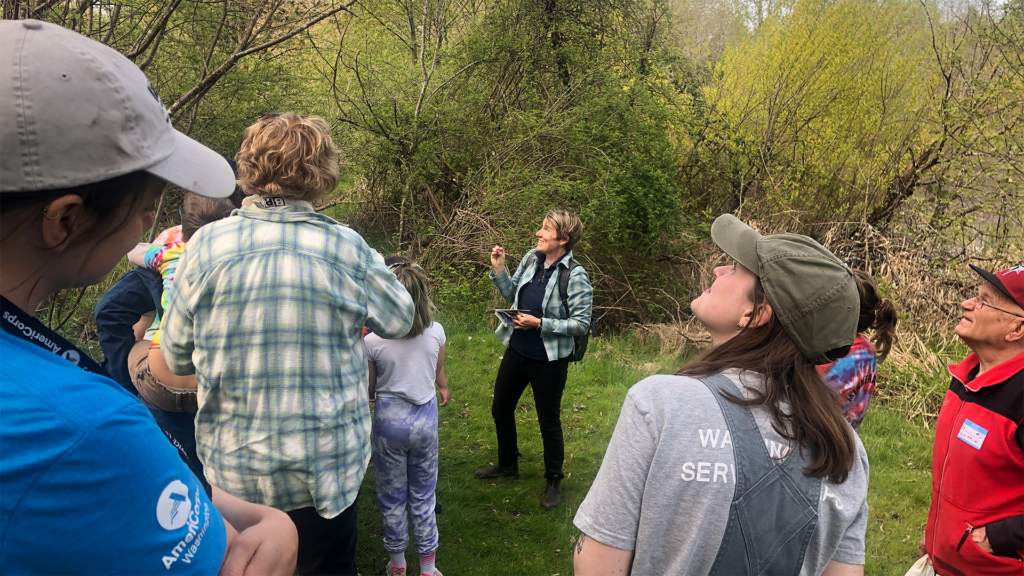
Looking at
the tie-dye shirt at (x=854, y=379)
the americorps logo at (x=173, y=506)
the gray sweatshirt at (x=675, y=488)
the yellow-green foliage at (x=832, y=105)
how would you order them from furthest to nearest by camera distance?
the yellow-green foliage at (x=832, y=105) → the tie-dye shirt at (x=854, y=379) → the gray sweatshirt at (x=675, y=488) → the americorps logo at (x=173, y=506)

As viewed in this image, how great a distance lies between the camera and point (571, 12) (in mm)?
9289

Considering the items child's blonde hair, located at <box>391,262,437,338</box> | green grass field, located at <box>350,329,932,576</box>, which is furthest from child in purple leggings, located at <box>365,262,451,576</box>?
green grass field, located at <box>350,329,932,576</box>

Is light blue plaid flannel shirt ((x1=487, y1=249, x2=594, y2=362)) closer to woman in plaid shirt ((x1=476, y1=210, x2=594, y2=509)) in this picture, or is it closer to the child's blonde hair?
woman in plaid shirt ((x1=476, y1=210, x2=594, y2=509))

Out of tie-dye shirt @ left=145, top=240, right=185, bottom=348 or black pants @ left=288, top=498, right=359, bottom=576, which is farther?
tie-dye shirt @ left=145, top=240, right=185, bottom=348

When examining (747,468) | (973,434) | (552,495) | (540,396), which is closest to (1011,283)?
A: (973,434)

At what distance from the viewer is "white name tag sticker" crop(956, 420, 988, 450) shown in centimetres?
233

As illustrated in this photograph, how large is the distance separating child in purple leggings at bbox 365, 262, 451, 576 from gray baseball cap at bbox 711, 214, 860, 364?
203 cm

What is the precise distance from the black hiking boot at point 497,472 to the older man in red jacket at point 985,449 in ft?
8.47

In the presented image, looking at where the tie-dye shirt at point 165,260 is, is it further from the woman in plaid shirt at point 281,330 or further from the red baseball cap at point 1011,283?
the red baseball cap at point 1011,283

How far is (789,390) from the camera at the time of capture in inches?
52.9

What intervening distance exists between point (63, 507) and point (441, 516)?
343 centimetres

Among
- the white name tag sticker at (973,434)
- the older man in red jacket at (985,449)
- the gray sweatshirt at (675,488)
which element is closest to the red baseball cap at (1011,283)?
the older man in red jacket at (985,449)

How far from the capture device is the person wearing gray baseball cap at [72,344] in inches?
28.1

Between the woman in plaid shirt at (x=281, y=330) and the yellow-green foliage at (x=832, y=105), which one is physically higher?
the yellow-green foliage at (x=832, y=105)
